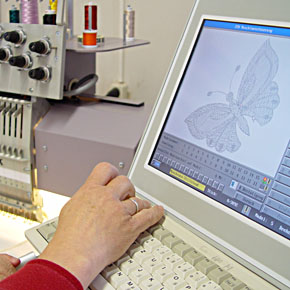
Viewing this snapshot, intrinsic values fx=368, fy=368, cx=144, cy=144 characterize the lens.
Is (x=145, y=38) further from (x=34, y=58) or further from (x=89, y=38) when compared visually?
(x=34, y=58)

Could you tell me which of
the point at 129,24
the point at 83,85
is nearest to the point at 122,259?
the point at 83,85

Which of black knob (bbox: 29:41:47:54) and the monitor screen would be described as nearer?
the monitor screen

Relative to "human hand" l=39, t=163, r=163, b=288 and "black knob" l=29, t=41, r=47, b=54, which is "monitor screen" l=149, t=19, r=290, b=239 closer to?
"human hand" l=39, t=163, r=163, b=288

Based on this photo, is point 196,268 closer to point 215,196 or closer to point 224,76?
point 215,196

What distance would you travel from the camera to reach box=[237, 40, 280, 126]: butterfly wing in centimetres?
52

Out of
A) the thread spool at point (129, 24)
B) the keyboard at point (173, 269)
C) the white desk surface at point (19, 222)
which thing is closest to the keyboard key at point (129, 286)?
the keyboard at point (173, 269)

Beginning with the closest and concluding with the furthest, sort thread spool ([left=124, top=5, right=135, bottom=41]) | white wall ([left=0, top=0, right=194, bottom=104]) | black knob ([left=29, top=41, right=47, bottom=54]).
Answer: black knob ([left=29, top=41, right=47, bottom=54]) → thread spool ([left=124, top=5, right=135, bottom=41]) → white wall ([left=0, top=0, right=194, bottom=104])

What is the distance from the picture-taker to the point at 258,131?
53cm

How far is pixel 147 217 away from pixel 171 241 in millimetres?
59

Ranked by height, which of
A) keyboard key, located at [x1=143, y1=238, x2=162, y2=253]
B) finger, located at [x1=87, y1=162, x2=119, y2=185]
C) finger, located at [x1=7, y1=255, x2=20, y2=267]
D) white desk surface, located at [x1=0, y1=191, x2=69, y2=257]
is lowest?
white desk surface, located at [x1=0, y1=191, x2=69, y2=257]

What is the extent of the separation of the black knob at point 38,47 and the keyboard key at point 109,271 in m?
0.53

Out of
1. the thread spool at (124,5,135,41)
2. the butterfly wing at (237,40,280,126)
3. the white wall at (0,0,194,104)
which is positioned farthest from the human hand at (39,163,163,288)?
the white wall at (0,0,194,104)

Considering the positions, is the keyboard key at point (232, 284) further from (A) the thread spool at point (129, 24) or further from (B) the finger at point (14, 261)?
(A) the thread spool at point (129, 24)

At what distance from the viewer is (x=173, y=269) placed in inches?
19.5
